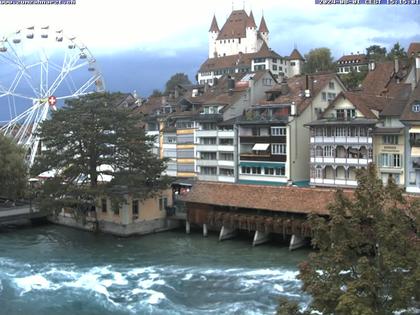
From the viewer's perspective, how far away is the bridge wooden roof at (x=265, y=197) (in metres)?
44.4

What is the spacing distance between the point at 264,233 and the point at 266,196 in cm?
282

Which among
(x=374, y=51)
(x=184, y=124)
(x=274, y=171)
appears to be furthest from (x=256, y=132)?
(x=374, y=51)

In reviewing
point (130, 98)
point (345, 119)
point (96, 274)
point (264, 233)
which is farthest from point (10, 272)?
point (130, 98)

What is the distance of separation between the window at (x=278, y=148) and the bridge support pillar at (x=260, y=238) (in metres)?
17.6

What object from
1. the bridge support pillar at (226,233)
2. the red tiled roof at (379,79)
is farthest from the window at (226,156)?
the bridge support pillar at (226,233)

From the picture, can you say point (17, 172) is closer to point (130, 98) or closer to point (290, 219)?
point (290, 219)

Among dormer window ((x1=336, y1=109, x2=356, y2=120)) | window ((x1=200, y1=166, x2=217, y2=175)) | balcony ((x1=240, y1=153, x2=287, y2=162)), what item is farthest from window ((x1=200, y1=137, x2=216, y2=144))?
dormer window ((x1=336, y1=109, x2=356, y2=120))

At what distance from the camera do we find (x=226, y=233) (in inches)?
1962

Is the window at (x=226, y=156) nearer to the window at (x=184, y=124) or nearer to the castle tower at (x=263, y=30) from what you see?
the window at (x=184, y=124)

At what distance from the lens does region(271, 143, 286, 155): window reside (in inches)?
2512

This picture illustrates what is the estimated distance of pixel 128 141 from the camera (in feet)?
182

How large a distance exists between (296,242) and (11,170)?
29.5m

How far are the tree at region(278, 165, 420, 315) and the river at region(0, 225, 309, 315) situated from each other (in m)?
14.6

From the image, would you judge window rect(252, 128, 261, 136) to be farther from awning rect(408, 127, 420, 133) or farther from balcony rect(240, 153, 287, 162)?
awning rect(408, 127, 420, 133)
